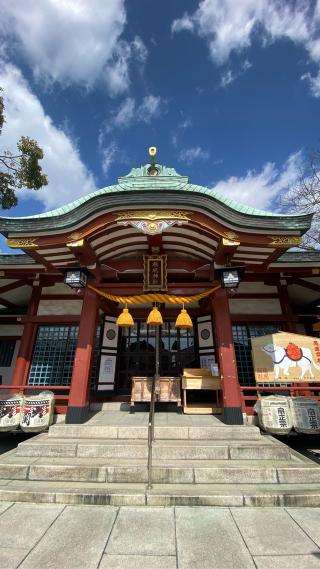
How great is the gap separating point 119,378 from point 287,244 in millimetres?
7096

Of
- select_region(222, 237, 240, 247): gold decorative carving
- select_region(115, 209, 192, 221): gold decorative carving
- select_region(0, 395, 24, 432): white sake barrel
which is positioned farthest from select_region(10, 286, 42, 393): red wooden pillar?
select_region(222, 237, 240, 247): gold decorative carving

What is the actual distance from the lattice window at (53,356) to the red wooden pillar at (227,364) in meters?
5.32

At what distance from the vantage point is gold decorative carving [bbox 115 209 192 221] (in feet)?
21.2

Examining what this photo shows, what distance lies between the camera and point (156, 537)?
3.08m

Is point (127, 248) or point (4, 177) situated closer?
point (127, 248)

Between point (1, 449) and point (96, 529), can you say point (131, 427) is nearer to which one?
point (96, 529)

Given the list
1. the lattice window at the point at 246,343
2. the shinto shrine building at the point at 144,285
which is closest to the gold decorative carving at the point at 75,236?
the shinto shrine building at the point at 144,285

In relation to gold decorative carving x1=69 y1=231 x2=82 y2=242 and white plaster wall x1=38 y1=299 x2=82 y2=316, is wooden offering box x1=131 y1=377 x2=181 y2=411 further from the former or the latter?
gold decorative carving x1=69 y1=231 x2=82 y2=242

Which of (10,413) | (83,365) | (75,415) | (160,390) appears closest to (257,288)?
(160,390)

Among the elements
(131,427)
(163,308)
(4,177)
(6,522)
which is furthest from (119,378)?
(4,177)

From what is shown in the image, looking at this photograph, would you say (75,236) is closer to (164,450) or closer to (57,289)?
(57,289)

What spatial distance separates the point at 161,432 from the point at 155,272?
4111 millimetres

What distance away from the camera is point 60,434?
234 inches

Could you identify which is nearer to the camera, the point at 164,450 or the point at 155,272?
the point at 164,450
